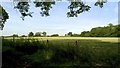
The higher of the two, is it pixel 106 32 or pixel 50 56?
pixel 106 32

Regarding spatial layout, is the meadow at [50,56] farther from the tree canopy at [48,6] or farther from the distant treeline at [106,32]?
the distant treeline at [106,32]

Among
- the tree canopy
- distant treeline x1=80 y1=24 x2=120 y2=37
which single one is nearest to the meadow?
the tree canopy

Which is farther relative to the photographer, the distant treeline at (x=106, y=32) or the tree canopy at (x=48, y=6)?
the distant treeline at (x=106, y=32)

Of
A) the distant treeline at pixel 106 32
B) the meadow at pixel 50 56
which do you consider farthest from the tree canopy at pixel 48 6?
the distant treeline at pixel 106 32

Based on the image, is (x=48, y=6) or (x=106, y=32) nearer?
(x=48, y=6)

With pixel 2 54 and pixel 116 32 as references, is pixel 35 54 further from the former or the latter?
pixel 116 32

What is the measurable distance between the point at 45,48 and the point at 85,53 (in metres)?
2.38

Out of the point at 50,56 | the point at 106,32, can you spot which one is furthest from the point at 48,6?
the point at 106,32

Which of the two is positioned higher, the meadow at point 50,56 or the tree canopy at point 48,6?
the tree canopy at point 48,6

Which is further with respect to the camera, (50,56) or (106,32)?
(106,32)

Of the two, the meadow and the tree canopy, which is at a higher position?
the tree canopy

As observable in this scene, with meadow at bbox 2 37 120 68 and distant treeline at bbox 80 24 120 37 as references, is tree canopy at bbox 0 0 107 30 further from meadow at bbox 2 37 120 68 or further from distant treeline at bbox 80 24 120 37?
distant treeline at bbox 80 24 120 37

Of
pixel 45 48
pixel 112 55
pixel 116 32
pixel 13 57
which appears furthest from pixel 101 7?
pixel 116 32

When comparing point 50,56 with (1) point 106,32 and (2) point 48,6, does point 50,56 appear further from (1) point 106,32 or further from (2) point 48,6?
(1) point 106,32
